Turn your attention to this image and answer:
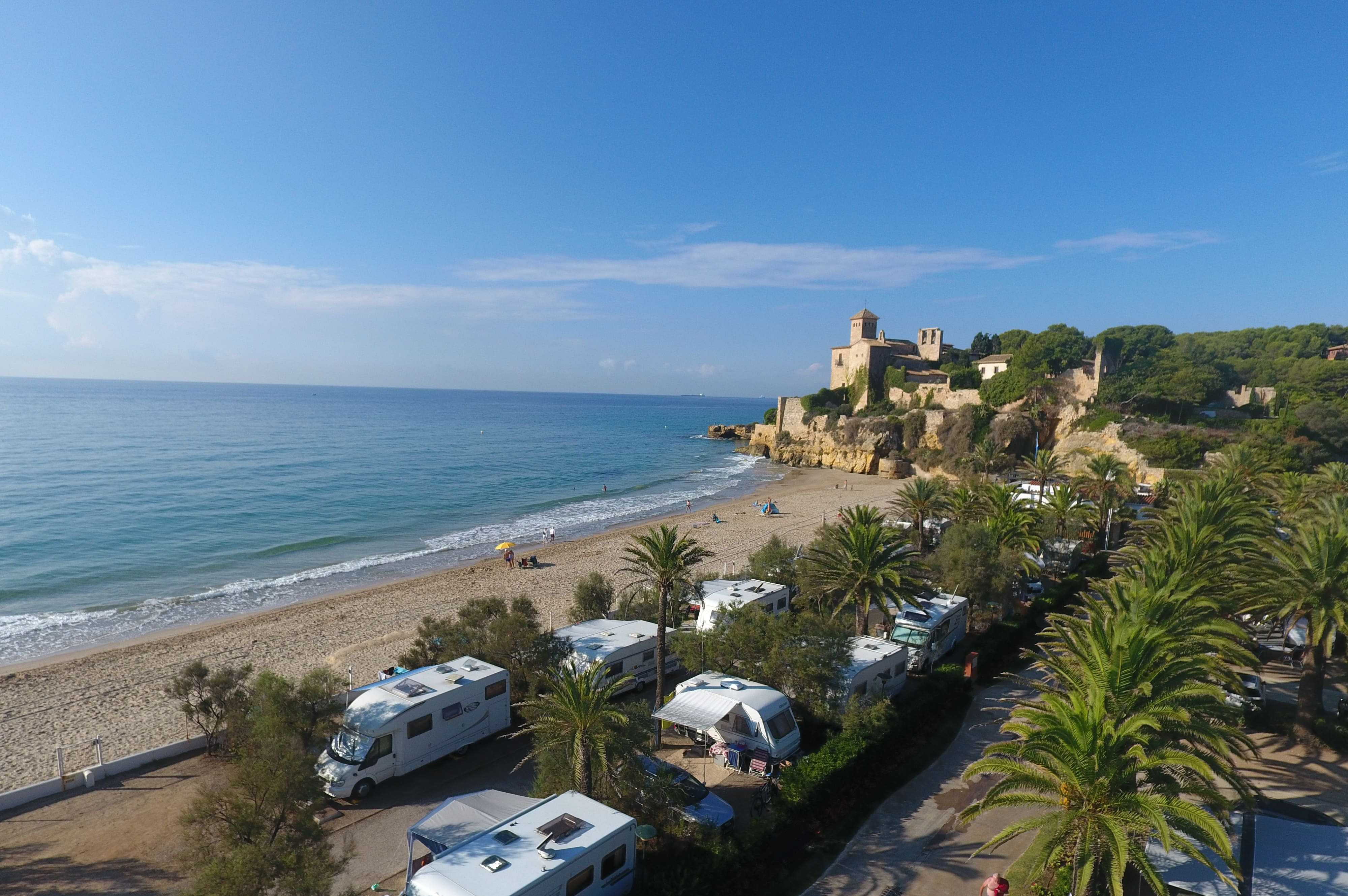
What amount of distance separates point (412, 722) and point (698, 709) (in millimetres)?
5893

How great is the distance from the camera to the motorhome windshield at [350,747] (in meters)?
12.8

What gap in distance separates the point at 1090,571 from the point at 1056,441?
35546 millimetres

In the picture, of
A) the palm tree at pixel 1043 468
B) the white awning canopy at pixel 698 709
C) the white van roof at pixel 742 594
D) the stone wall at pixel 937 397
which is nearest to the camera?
the white awning canopy at pixel 698 709

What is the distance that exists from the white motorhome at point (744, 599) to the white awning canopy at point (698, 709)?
3.92 m

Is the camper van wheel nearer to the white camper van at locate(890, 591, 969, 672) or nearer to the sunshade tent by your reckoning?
the sunshade tent

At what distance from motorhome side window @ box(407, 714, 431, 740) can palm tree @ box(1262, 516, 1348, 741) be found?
18304 mm

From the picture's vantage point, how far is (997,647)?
793 inches

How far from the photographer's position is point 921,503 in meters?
26.8

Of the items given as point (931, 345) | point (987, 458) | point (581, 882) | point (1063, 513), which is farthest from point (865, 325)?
point (581, 882)

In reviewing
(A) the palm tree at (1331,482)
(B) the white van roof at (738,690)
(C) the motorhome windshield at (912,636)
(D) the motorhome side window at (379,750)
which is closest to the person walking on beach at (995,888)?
(B) the white van roof at (738,690)

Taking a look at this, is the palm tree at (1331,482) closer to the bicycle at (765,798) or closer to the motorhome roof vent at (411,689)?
the bicycle at (765,798)

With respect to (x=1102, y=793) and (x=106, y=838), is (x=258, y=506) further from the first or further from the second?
(x=1102, y=793)

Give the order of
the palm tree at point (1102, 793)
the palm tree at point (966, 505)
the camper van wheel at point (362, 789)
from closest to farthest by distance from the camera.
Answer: the palm tree at point (1102, 793) < the camper van wheel at point (362, 789) < the palm tree at point (966, 505)

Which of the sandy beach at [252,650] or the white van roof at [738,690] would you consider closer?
the white van roof at [738,690]
